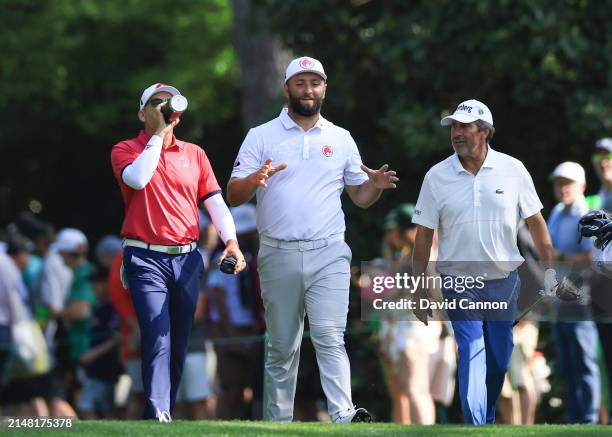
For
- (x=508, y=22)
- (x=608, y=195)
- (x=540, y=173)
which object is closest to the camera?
(x=608, y=195)

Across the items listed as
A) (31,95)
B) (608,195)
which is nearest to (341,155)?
(608,195)

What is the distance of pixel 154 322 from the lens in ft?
31.9

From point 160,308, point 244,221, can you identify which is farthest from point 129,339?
point 160,308

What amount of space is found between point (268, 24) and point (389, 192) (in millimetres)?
2478

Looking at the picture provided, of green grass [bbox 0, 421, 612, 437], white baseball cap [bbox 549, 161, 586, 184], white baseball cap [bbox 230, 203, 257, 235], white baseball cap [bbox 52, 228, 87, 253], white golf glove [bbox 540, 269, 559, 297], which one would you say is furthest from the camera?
white baseball cap [bbox 52, 228, 87, 253]

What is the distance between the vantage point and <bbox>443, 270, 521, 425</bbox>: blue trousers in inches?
384

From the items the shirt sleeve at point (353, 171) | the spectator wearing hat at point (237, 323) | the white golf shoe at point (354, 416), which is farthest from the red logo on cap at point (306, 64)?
the spectator wearing hat at point (237, 323)

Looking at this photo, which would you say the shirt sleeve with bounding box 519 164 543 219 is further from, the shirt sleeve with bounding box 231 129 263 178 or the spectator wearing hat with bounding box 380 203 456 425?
the spectator wearing hat with bounding box 380 203 456 425

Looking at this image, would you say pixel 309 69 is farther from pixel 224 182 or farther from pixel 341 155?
pixel 224 182

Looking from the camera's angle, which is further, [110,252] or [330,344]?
[110,252]

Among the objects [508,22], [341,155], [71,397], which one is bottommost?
[71,397]

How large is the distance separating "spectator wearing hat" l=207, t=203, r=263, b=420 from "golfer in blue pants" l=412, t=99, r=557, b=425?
4.23 meters

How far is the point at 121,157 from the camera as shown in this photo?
9.85 metres

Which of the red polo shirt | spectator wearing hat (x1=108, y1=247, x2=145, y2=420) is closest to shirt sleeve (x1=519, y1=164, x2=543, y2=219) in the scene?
the red polo shirt
